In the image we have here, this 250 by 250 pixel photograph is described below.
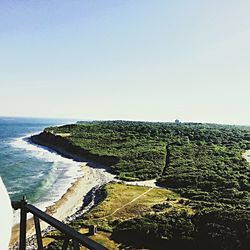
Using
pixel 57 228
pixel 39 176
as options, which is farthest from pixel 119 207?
pixel 57 228

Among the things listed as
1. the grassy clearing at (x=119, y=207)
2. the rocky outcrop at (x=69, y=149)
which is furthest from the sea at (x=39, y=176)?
the grassy clearing at (x=119, y=207)

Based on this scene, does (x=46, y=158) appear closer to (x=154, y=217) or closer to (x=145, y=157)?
(x=145, y=157)

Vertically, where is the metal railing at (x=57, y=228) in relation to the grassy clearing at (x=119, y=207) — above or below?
above

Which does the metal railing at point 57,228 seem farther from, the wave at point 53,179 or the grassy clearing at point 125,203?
the wave at point 53,179

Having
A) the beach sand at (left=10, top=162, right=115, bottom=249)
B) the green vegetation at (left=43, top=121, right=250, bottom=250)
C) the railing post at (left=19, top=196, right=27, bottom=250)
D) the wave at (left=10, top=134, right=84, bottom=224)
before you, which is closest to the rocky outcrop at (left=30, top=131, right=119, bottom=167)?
the green vegetation at (left=43, top=121, right=250, bottom=250)

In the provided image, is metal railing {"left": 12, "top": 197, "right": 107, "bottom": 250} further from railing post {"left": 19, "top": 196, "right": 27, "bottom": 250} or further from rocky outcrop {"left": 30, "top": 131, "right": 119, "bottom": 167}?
rocky outcrop {"left": 30, "top": 131, "right": 119, "bottom": 167}

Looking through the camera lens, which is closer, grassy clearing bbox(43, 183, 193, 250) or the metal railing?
the metal railing
